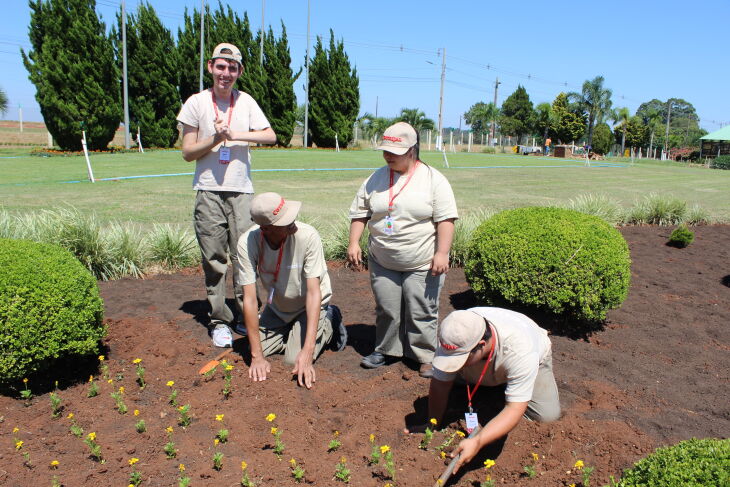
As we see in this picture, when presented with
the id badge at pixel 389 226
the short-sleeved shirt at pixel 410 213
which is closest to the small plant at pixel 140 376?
the short-sleeved shirt at pixel 410 213

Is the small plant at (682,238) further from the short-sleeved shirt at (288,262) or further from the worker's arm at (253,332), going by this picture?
the worker's arm at (253,332)

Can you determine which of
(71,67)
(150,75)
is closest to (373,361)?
(71,67)

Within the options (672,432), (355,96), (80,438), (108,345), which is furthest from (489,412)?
(355,96)

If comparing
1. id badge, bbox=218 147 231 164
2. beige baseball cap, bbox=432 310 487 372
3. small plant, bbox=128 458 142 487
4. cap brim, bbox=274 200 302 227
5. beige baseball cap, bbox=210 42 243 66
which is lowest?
small plant, bbox=128 458 142 487

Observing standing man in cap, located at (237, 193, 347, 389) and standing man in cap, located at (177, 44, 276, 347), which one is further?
standing man in cap, located at (177, 44, 276, 347)

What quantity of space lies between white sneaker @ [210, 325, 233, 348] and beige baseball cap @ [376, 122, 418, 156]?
191cm

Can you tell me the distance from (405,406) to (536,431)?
78cm

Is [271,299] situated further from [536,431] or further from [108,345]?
[536,431]

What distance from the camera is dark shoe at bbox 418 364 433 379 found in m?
3.90

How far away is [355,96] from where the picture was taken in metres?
40.1

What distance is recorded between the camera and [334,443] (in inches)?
120

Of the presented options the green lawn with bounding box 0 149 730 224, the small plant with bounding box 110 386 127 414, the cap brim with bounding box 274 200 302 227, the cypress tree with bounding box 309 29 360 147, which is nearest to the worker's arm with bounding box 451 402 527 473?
the cap brim with bounding box 274 200 302 227

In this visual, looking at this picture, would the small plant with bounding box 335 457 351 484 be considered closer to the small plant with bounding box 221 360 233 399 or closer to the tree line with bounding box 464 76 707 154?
the small plant with bounding box 221 360 233 399

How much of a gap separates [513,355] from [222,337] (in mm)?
2347
